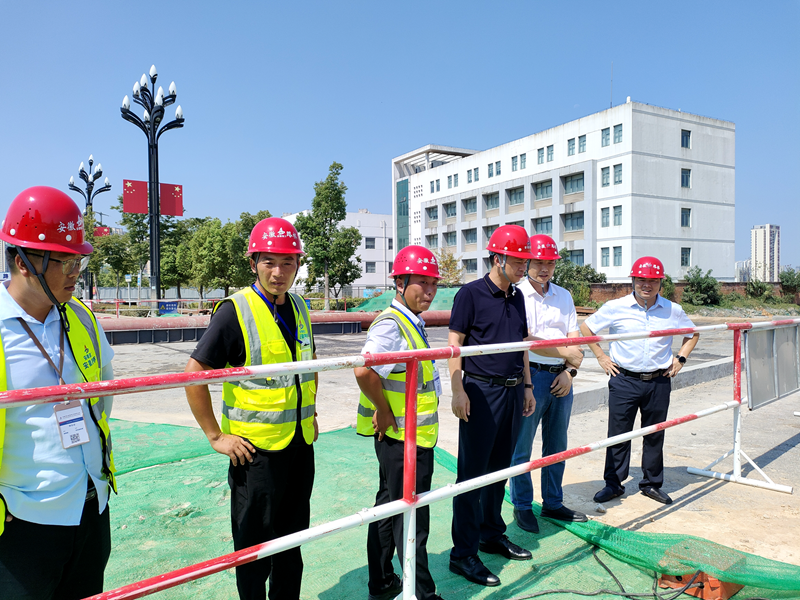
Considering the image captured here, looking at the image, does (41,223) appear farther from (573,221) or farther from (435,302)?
(573,221)

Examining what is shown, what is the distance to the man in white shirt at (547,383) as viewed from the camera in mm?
3770

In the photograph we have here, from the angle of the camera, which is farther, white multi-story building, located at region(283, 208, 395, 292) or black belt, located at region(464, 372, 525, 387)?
white multi-story building, located at region(283, 208, 395, 292)

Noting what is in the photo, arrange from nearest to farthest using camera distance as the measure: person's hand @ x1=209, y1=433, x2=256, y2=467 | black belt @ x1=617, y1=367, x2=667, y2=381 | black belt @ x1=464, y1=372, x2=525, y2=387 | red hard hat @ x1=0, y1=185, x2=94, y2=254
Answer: red hard hat @ x1=0, y1=185, x2=94, y2=254
person's hand @ x1=209, y1=433, x2=256, y2=467
black belt @ x1=464, y1=372, x2=525, y2=387
black belt @ x1=617, y1=367, x2=667, y2=381

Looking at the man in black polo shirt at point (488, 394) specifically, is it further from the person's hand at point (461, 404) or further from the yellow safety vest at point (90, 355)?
the yellow safety vest at point (90, 355)

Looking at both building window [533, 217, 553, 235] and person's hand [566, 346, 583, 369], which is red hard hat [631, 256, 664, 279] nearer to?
person's hand [566, 346, 583, 369]

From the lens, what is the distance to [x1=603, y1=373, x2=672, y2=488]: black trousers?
14.2ft

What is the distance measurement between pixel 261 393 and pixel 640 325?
3.47 metres

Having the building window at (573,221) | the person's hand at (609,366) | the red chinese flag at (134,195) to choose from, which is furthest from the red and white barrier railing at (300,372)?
the building window at (573,221)

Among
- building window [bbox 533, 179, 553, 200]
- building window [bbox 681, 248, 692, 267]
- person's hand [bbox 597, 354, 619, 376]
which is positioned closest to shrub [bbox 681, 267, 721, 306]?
building window [bbox 681, 248, 692, 267]

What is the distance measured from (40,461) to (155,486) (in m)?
3.03

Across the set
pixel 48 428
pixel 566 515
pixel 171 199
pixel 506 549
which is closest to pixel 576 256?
pixel 171 199

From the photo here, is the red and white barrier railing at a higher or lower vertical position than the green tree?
lower

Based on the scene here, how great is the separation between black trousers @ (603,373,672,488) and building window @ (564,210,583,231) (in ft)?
140

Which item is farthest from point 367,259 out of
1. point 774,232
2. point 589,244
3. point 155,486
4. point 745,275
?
point 774,232
